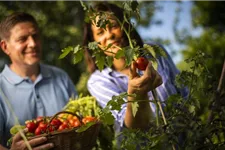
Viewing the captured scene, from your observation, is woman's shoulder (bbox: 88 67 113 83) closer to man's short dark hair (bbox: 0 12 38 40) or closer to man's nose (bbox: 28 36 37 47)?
man's nose (bbox: 28 36 37 47)

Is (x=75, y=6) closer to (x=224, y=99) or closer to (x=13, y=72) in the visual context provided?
(x=13, y=72)

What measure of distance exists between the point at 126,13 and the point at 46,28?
806cm

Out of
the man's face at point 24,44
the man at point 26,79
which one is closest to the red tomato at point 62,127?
the man at point 26,79

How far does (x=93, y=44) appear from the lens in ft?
4.37

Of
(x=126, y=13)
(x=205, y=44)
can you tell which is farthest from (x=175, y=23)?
(x=126, y=13)

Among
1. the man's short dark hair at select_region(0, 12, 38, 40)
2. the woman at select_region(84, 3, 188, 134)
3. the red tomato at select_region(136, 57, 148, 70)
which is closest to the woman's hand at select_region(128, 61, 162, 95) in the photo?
the red tomato at select_region(136, 57, 148, 70)

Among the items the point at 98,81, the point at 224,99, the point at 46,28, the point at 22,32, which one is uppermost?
the point at 46,28

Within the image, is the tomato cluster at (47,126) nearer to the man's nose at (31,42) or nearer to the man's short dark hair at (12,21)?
the man's nose at (31,42)

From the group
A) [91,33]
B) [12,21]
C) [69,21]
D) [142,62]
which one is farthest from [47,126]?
[69,21]

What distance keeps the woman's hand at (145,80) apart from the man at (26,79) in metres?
1.18

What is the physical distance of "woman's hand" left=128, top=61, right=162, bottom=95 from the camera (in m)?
1.45

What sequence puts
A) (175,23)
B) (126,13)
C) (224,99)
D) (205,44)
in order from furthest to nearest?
(175,23)
(205,44)
(126,13)
(224,99)

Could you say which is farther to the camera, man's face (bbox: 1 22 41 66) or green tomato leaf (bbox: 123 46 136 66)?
man's face (bbox: 1 22 41 66)

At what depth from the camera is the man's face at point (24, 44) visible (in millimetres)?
2562
